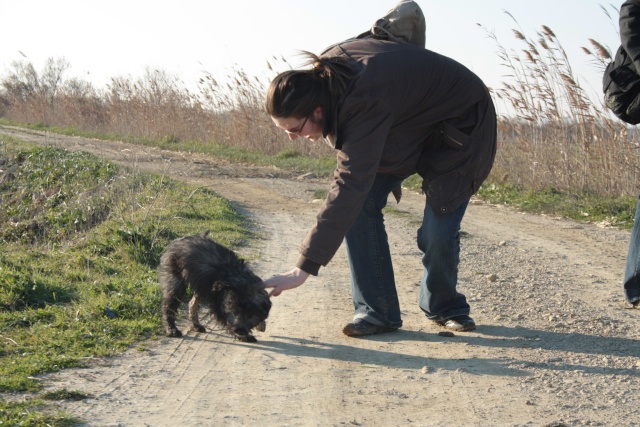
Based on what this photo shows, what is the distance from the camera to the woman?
168 inches

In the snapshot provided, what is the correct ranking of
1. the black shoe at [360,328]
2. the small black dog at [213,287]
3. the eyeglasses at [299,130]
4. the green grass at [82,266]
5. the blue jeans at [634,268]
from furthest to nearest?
the blue jeans at [634,268], the black shoe at [360,328], the small black dog at [213,287], the green grass at [82,266], the eyeglasses at [299,130]

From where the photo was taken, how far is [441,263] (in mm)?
5156

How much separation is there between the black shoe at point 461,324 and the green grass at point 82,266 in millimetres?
2069

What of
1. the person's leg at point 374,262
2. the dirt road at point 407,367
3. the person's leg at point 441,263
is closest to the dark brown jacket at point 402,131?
the person's leg at point 441,263

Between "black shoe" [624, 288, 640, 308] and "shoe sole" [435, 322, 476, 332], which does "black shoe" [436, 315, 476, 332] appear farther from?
"black shoe" [624, 288, 640, 308]

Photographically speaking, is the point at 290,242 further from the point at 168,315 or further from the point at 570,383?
the point at 570,383

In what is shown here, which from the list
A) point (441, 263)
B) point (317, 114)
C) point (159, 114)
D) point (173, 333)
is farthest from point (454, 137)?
point (159, 114)

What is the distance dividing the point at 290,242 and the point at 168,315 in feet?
12.3

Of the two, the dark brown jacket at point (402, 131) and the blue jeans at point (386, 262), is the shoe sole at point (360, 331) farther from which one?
the dark brown jacket at point (402, 131)

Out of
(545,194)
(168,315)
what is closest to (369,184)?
(168,315)

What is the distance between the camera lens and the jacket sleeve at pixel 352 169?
423cm

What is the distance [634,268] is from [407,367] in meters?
2.14

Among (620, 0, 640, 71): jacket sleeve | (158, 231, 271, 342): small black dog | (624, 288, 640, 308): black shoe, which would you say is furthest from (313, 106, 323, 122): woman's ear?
(624, 288, 640, 308): black shoe

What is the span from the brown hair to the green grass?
6.23 feet
